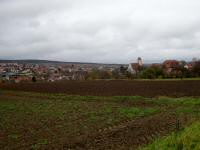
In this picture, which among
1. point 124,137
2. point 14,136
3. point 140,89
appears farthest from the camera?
point 140,89

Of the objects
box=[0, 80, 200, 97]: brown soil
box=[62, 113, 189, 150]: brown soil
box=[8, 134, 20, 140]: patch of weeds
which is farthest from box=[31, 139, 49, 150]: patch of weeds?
box=[0, 80, 200, 97]: brown soil

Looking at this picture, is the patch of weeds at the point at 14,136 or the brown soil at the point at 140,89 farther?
the brown soil at the point at 140,89

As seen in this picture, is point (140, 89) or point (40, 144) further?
point (140, 89)

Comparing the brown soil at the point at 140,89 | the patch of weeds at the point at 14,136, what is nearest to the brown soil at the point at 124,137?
the patch of weeds at the point at 14,136

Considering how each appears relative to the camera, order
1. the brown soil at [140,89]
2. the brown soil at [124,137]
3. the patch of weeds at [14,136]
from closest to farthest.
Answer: the brown soil at [124,137] < the patch of weeds at [14,136] < the brown soil at [140,89]

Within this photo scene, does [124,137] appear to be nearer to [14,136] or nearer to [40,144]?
[40,144]

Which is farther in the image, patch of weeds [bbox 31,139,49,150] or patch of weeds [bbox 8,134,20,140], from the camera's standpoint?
patch of weeds [bbox 8,134,20,140]

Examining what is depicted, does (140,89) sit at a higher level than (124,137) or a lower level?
lower

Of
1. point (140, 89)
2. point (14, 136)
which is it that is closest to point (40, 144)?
point (14, 136)

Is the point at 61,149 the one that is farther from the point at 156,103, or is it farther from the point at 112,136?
the point at 156,103

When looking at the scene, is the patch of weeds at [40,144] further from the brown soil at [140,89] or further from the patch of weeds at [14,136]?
the brown soil at [140,89]

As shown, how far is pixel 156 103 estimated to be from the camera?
100ft

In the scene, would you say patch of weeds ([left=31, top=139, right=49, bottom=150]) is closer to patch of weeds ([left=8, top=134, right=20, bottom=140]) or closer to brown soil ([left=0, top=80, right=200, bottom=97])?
patch of weeds ([left=8, top=134, right=20, bottom=140])

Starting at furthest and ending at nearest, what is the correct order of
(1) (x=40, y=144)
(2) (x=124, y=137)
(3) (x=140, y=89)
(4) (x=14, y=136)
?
(3) (x=140, y=89)
(4) (x=14, y=136)
(2) (x=124, y=137)
(1) (x=40, y=144)
